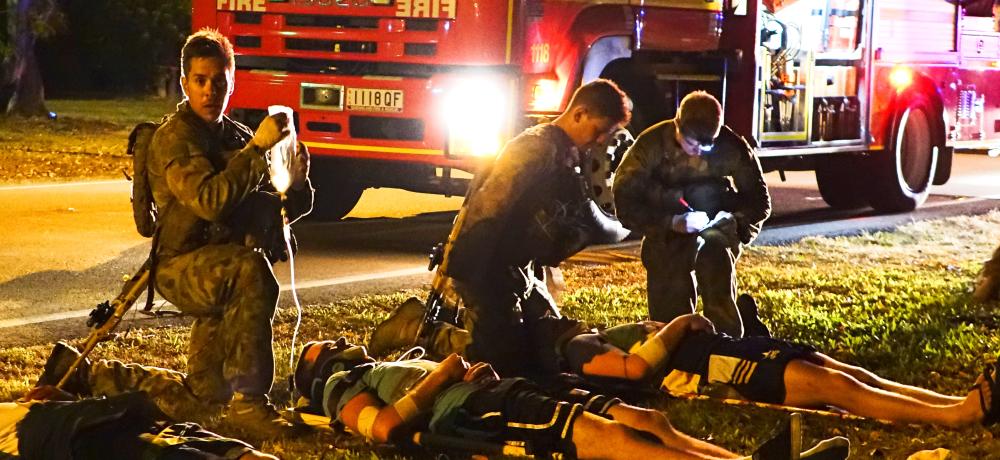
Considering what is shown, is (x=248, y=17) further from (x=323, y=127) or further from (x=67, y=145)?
(x=67, y=145)

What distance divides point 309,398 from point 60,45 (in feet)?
131

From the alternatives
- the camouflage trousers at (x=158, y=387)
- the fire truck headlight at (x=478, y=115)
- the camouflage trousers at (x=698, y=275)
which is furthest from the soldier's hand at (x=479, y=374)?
the fire truck headlight at (x=478, y=115)

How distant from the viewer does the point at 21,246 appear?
11062 mm

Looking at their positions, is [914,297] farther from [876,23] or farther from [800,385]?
[876,23]

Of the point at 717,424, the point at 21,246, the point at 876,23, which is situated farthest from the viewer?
the point at 876,23

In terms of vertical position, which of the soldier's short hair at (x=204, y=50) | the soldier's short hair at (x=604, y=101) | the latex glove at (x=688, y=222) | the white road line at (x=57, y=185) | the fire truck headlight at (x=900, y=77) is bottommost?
the white road line at (x=57, y=185)

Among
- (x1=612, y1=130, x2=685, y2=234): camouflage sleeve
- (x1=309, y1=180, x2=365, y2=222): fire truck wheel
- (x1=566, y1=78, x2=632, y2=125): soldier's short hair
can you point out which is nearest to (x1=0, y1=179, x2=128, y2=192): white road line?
(x1=309, y1=180, x2=365, y2=222): fire truck wheel

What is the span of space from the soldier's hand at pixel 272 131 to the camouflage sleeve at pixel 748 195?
9.11 ft

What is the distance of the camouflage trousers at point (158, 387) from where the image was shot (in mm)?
6090

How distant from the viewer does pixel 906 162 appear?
15.4 meters

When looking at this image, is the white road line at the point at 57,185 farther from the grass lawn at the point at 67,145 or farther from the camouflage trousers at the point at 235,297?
the camouflage trousers at the point at 235,297

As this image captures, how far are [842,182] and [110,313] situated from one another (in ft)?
34.2

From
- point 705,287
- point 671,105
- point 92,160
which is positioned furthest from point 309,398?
point 92,160

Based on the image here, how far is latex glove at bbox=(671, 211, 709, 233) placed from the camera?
24.6 ft
